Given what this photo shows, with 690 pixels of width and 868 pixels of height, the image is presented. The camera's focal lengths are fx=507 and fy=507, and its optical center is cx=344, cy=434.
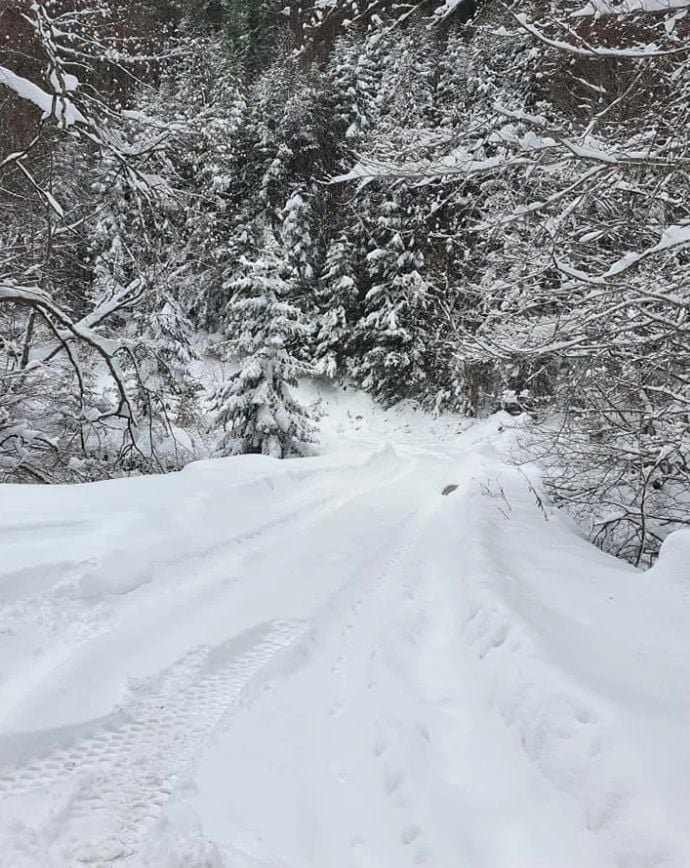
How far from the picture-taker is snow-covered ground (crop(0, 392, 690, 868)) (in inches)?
67.4

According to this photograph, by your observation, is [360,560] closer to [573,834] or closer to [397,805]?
[397,805]

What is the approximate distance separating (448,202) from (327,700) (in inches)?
128

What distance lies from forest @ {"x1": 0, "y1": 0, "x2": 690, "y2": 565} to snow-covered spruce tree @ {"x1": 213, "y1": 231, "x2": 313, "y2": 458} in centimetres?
349

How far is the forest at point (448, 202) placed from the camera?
2.87m

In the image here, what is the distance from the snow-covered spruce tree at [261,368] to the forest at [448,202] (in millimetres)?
3493

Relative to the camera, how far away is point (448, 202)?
11.7 feet

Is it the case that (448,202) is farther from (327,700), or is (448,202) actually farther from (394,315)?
(394,315)

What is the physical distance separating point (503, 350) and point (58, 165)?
5.09 metres

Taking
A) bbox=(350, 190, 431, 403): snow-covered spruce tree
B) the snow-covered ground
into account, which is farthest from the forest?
bbox=(350, 190, 431, 403): snow-covered spruce tree

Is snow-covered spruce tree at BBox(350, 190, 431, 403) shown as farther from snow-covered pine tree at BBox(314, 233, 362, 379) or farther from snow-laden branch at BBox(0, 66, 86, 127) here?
snow-laden branch at BBox(0, 66, 86, 127)

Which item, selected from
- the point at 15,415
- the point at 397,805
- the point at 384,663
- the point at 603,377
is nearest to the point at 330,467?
the point at 15,415

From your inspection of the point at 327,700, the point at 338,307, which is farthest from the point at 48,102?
the point at 338,307

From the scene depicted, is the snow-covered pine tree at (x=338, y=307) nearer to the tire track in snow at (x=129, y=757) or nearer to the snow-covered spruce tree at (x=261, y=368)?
the snow-covered spruce tree at (x=261, y=368)

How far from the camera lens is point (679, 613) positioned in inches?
122
